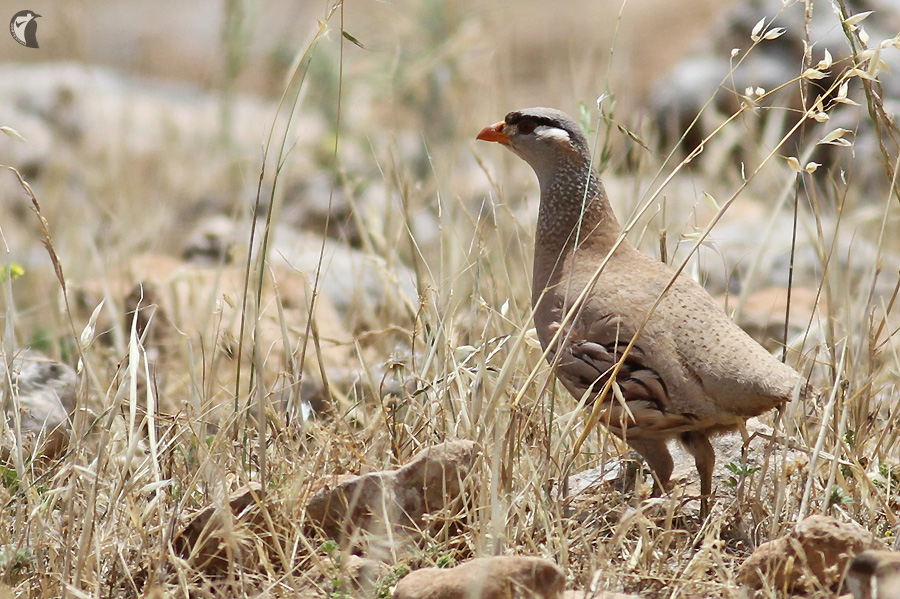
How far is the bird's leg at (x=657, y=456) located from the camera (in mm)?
3131

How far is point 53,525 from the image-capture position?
9.04ft

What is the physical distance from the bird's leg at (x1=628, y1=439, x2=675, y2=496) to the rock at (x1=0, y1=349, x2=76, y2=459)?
173cm

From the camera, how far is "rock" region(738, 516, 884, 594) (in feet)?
7.82

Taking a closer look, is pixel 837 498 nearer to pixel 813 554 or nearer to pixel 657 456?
pixel 813 554

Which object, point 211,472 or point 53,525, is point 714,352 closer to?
point 211,472

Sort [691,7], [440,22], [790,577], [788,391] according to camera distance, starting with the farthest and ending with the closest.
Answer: [691,7] → [440,22] → [788,391] → [790,577]

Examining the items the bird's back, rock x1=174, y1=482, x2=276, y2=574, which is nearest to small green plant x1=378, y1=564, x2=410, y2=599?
rock x1=174, y1=482, x2=276, y2=574

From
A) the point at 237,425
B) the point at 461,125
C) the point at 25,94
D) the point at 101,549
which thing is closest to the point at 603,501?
the point at 237,425

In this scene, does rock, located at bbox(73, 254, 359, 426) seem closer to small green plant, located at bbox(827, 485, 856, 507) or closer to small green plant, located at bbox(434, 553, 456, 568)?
small green plant, located at bbox(434, 553, 456, 568)

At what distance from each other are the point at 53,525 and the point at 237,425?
23.2 inches

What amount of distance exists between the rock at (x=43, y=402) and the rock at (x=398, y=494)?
3.02 ft

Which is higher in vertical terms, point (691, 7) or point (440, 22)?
point (691, 7)

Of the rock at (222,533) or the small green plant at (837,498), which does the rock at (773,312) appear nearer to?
the small green plant at (837,498)

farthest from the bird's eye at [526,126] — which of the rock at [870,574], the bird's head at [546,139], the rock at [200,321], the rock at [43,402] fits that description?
the rock at [870,574]
